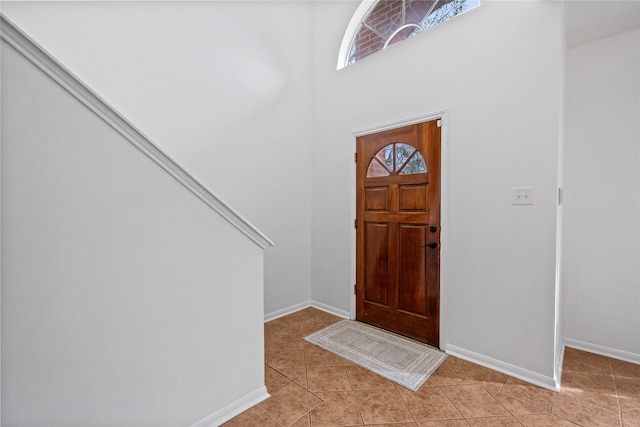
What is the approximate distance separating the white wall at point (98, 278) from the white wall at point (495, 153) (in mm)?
1847

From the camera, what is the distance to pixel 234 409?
1.67 metres

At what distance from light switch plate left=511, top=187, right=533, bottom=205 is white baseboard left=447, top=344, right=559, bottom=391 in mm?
Answer: 1187

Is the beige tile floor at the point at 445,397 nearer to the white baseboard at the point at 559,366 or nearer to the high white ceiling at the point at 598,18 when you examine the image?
the white baseboard at the point at 559,366

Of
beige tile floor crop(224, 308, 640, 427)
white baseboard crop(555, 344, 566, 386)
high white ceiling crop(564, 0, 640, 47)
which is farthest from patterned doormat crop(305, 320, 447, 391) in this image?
high white ceiling crop(564, 0, 640, 47)

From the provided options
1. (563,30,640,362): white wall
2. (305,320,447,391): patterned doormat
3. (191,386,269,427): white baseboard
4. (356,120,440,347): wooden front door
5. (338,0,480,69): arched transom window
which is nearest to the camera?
(191,386,269,427): white baseboard

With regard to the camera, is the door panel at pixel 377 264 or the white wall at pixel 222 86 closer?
the white wall at pixel 222 86

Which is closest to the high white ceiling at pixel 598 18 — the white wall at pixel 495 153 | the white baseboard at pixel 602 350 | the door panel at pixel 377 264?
the white wall at pixel 495 153

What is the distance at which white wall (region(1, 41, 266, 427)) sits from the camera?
976mm

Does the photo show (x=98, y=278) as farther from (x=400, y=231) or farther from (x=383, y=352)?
(x=400, y=231)

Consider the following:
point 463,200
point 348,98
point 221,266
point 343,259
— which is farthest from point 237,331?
point 348,98

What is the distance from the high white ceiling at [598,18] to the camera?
1967mm

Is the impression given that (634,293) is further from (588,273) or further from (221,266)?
(221,266)

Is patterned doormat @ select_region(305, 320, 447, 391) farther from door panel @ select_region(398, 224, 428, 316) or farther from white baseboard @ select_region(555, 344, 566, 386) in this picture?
white baseboard @ select_region(555, 344, 566, 386)

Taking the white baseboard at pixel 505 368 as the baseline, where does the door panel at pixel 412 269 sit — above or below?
above
